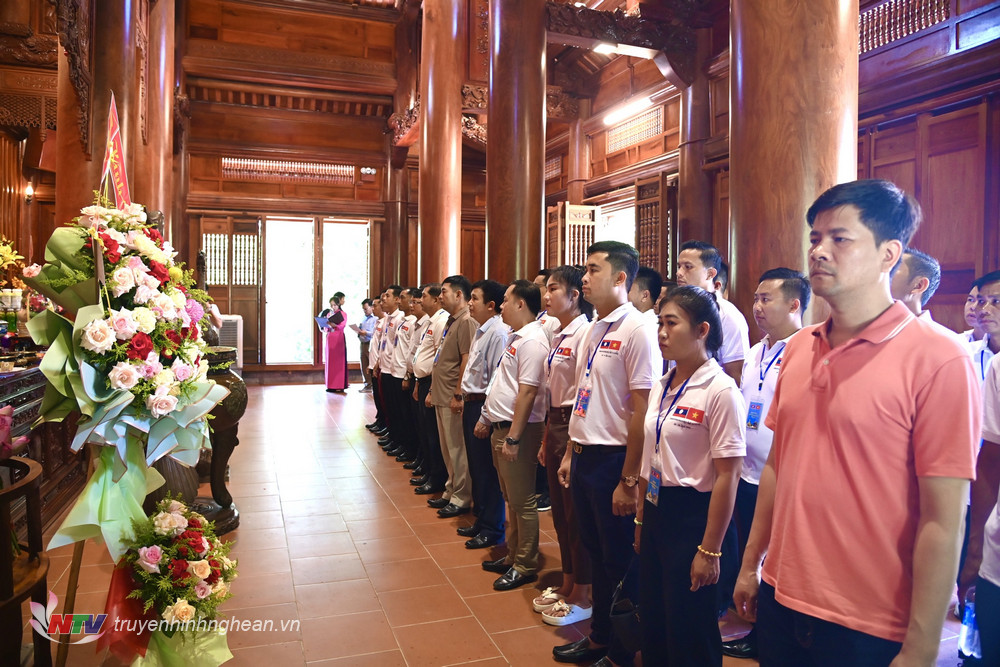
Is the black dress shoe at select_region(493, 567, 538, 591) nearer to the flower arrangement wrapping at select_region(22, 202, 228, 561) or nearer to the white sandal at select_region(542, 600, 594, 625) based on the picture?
the white sandal at select_region(542, 600, 594, 625)

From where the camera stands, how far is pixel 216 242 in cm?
1155

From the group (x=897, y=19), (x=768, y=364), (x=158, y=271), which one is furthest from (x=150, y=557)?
(x=897, y=19)

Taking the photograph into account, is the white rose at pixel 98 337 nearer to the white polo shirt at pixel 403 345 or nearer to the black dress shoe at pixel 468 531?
the black dress shoe at pixel 468 531

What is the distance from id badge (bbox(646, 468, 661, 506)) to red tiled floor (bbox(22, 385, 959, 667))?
0.94 m

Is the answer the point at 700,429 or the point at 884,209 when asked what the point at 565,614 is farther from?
the point at 884,209

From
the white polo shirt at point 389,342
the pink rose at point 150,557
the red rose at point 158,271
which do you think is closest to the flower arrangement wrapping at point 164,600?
the pink rose at point 150,557

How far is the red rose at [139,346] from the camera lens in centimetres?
201

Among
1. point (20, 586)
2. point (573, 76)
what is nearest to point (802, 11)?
point (20, 586)

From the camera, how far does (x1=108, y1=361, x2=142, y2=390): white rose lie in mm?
1954

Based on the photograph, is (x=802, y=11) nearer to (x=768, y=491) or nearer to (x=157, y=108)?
(x=768, y=491)

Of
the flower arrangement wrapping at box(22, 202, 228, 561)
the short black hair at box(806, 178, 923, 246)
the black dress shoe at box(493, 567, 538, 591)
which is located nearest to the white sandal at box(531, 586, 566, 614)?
the black dress shoe at box(493, 567, 538, 591)

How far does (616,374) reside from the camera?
98.1 inches

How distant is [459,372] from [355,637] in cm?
207

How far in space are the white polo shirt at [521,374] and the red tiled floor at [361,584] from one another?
84 centimetres
